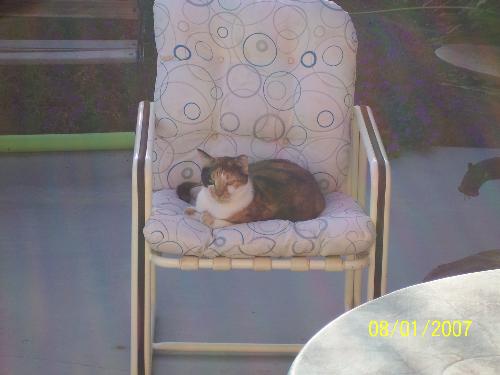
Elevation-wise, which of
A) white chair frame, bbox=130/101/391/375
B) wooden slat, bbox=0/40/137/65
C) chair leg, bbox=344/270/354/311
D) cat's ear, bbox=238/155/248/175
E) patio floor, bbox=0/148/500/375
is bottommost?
patio floor, bbox=0/148/500/375

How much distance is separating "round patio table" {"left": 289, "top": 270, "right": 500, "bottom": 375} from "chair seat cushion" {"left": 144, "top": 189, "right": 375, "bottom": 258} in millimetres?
744

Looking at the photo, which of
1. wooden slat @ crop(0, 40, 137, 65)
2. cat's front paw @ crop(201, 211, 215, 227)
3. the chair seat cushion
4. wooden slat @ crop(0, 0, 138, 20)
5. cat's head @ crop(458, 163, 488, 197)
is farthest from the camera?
wooden slat @ crop(0, 0, 138, 20)

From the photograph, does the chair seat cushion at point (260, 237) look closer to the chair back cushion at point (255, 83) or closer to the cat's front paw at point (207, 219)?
the cat's front paw at point (207, 219)

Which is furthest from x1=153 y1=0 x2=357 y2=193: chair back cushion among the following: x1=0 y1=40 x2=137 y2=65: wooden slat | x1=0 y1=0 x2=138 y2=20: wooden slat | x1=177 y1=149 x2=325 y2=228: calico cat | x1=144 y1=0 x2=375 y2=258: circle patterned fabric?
x1=0 y1=0 x2=138 y2=20: wooden slat

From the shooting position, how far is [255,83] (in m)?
2.86

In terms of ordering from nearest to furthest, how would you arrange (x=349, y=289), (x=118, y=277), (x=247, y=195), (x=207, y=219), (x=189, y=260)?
1. (x=189, y=260)
2. (x=207, y=219)
3. (x=247, y=195)
4. (x=349, y=289)
5. (x=118, y=277)

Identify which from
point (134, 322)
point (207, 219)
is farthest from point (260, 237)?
point (134, 322)

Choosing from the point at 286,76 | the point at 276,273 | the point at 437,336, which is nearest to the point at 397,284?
the point at 276,273

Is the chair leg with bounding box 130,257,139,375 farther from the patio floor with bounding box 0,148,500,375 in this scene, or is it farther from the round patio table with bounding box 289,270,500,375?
the round patio table with bounding box 289,270,500,375

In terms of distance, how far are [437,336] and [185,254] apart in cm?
100

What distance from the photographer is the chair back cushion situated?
9.29ft

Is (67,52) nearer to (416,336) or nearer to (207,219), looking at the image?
(207,219)

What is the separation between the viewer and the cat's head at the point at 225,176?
251 centimetres
